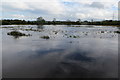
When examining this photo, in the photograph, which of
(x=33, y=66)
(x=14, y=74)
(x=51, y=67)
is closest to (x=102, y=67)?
(x=51, y=67)

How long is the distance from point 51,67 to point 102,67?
6610 millimetres

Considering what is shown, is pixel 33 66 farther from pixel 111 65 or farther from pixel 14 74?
pixel 111 65

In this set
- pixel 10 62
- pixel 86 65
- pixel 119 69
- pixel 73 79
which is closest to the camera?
pixel 73 79

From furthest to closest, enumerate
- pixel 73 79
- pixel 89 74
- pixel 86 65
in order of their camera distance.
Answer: pixel 86 65 → pixel 89 74 → pixel 73 79

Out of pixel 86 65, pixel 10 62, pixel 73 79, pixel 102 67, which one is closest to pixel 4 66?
pixel 10 62

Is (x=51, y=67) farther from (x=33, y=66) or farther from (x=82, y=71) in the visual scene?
→ (x=82, y=71)

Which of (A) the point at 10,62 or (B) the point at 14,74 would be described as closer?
(B) the point at 14,74

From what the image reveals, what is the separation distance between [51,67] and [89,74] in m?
4.76

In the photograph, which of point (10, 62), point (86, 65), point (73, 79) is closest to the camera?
point (73, 79)

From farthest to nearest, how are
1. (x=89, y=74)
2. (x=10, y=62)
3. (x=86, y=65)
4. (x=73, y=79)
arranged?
(x=10, y=62)
(x=86, y=65)
(x=89, y=74)
(x=73, y=79)

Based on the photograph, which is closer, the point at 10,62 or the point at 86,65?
the point at 86,65

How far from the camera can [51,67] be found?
14.8 meters

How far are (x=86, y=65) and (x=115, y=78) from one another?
4025mm

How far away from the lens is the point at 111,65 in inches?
622
